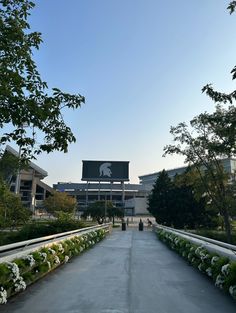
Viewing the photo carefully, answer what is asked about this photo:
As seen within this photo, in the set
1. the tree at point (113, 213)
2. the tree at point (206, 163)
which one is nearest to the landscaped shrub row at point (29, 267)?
the tree at point (206, 163)

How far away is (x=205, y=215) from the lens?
45.6 m

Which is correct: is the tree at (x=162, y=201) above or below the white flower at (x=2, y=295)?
above

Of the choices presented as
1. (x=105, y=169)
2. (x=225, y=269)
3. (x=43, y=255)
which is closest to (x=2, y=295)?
(x=43, y=255)

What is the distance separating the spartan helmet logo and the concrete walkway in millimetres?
73972

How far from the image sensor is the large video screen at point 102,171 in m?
84.4

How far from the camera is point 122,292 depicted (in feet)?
22.7

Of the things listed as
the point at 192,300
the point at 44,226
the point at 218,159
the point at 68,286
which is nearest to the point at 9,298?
the point at 68,286

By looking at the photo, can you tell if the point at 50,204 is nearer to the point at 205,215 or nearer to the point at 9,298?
the point at 205,215

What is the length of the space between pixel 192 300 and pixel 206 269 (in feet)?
7.01

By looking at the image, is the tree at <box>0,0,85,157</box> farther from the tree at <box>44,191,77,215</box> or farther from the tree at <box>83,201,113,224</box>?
the tree at <box>44,191,77,215</box>

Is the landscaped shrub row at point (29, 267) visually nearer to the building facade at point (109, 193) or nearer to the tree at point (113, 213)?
the tree at point (113, 213)

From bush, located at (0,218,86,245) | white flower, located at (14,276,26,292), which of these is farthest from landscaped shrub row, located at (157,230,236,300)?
bush, located at (0,218,86,245)

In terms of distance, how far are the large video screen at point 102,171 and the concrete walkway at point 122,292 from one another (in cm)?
7393

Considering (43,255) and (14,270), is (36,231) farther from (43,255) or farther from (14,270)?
(14,270)
